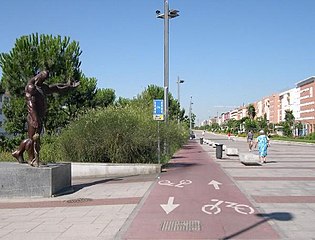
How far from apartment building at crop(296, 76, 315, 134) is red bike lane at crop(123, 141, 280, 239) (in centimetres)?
10246

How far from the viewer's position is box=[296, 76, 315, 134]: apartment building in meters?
116

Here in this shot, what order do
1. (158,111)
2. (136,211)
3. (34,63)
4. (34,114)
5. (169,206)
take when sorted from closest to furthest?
(136,211) → (169,206) → (34,114) → (158,111) → (34,63)

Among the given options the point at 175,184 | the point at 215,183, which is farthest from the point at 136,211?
the point at 215,183

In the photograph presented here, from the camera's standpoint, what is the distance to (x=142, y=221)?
7.89 m

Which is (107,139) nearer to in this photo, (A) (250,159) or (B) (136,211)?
(A) (250,159)

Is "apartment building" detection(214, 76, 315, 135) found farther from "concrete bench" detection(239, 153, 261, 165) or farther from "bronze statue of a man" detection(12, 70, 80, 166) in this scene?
"bronze statue of a man" detection(12, 70, 80, 166)

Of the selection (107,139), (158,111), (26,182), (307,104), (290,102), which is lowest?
(26,182)

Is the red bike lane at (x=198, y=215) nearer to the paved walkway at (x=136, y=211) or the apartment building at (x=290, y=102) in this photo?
the paved walkway at (x=136, y=211)

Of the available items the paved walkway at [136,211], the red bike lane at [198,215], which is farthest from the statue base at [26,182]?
the red bike lane at [198,215]

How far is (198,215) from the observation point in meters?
8.48

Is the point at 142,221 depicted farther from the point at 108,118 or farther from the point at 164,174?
the point at 108,118

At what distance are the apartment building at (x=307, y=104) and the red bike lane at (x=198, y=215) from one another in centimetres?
10246

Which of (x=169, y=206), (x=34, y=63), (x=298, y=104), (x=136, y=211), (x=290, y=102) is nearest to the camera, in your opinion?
(x=136, y=211)

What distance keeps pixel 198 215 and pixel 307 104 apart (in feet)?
401
